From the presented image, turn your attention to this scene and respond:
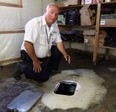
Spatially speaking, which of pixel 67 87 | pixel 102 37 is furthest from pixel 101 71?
pixel 67 87

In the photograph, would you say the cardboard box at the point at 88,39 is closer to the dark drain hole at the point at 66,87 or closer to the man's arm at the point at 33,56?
the dark drain hole at the point at 66,87

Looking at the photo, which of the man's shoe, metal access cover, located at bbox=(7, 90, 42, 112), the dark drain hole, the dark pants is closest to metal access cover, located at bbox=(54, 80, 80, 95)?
the dark drain hole

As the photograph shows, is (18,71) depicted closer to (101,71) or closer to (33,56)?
(33,56)

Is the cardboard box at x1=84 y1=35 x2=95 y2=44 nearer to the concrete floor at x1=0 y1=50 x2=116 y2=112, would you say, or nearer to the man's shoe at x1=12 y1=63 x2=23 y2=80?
the concrete floor at x1=0 y1=50 x2=116 y2=112

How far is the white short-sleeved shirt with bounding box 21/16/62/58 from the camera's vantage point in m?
1.97

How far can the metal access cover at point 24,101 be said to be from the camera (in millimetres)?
1487

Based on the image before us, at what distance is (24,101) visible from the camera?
62.9 inches

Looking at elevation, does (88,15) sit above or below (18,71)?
above

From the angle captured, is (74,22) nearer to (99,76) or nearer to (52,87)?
(99,76)

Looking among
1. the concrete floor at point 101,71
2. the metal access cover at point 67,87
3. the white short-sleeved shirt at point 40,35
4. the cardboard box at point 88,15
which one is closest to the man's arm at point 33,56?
the white short-sleeved shirt at point 40,35

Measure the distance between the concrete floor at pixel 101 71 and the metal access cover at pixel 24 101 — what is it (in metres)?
0.26

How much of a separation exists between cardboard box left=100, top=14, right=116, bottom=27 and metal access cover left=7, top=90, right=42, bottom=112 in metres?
1.66

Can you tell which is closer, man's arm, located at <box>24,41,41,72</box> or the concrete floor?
the concrete floor

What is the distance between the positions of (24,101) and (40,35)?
875 millimetres
